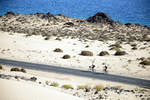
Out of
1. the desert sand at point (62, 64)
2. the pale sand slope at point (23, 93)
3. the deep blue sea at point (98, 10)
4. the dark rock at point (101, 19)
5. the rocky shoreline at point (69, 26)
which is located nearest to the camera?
the pale sand slope at point (23, 93)

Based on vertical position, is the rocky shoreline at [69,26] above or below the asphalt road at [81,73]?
above

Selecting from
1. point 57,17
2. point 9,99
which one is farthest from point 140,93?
point 57,17

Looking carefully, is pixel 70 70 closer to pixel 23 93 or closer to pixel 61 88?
pixel 61 88

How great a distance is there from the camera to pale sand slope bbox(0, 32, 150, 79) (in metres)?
27.2

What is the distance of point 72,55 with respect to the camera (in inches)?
1346

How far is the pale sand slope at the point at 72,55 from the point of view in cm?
2716

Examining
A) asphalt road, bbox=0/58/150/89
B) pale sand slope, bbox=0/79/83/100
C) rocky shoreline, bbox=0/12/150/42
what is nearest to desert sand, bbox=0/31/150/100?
pale sand slope, bbox=0/79/83/100

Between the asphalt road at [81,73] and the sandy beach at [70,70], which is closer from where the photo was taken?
the sandy beach at [70,70]

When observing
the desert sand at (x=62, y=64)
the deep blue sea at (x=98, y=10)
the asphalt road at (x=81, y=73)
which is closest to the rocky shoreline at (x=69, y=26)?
the desert sand at (x=62, y=64)

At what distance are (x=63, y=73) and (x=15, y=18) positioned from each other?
61525mm

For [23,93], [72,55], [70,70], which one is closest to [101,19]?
[72,55]

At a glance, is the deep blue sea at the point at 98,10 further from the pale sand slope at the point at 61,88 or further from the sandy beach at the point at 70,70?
the pale sand slope at the point at 61,88

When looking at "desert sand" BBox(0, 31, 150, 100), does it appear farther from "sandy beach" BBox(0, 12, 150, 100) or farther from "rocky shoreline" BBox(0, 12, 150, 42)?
"rocky shoreline" BBox(0, 12, 150, 42)

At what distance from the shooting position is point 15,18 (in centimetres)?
8125
